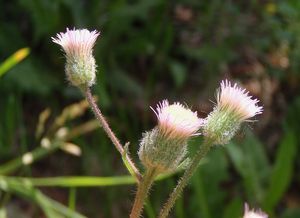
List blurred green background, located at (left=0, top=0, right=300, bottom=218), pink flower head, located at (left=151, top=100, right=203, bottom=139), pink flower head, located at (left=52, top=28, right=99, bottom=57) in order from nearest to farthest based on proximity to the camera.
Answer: pink flower head, located at (left=151, top=100, right=203, bottom=139)
pink flower head, located at (left=52, top=28, right=99, bottom=57)
blurred green background, located at (left=0, top=0, right=300, bottom=218)

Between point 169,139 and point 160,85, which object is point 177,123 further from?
point 160,85

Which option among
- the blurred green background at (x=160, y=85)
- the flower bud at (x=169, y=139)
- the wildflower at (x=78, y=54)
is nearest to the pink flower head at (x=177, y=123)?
the flower bud at (x=169, y=139)

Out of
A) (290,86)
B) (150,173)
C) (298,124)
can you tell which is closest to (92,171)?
(298,124)

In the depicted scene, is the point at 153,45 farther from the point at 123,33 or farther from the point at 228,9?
the point at 228,9

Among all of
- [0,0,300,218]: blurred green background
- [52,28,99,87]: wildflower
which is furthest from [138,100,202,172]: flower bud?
[0,0,300,218]: blurred green background

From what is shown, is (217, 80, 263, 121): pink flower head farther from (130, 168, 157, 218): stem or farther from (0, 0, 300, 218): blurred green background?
(0, 0, 300, 218): blurred green background

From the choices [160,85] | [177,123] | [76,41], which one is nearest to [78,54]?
[76,41]
